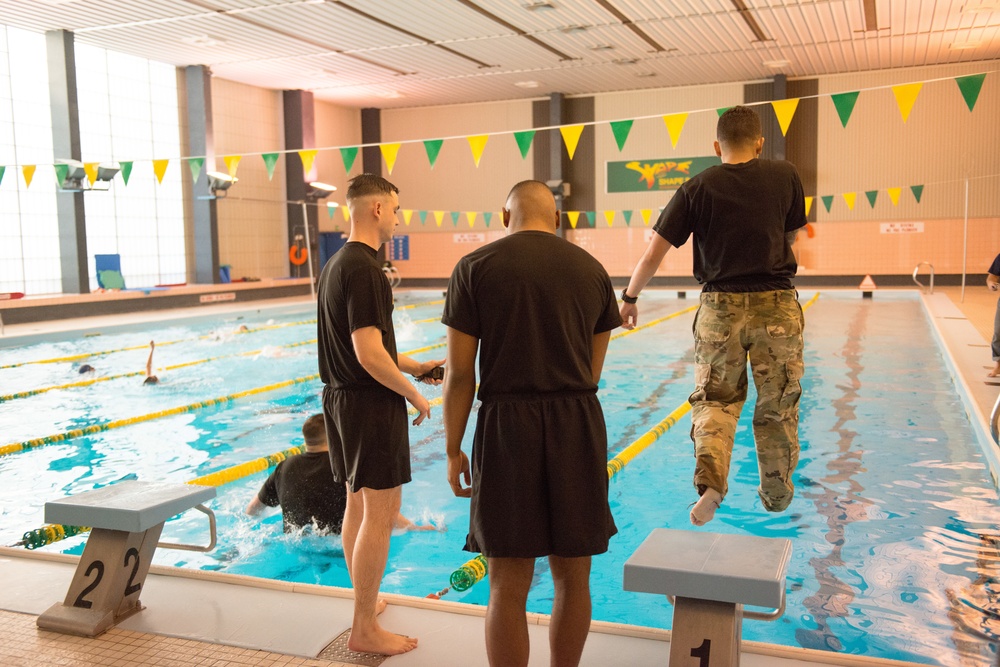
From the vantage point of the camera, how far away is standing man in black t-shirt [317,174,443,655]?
2.83 m

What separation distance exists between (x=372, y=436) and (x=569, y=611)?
910 mm

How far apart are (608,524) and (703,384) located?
1216 mm

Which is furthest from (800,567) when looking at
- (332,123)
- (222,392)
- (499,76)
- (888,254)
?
(332,123)

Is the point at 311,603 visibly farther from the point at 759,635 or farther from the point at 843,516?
the point at 843,516

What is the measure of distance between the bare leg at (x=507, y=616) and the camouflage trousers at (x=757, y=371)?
1.19m

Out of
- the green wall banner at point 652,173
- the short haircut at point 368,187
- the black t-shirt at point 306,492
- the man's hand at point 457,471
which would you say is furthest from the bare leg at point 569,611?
the green wall banner at point 652,173

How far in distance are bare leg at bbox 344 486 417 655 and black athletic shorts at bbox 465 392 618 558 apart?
2.25 ft

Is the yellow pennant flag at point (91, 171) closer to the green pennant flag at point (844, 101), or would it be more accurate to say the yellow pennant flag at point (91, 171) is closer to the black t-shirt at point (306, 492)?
the green pennant flag at point (844, 101)

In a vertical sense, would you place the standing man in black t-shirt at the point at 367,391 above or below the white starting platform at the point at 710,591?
above

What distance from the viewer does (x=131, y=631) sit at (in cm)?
301

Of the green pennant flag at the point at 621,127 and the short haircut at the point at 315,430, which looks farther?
the green pennant flag at the point at 621,127

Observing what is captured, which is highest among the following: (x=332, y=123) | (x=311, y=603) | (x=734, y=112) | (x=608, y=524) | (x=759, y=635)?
(x=332, y=123)

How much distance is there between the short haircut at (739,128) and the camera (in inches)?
133

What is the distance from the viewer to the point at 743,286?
11.1 ft
